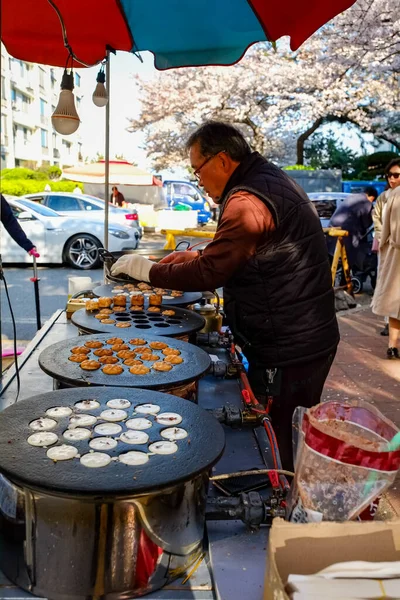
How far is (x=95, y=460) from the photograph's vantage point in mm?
1244

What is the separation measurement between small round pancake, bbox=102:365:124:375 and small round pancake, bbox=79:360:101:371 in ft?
0.10

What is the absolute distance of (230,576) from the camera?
124 centimetres

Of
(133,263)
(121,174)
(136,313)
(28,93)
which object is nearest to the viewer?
(133,263)

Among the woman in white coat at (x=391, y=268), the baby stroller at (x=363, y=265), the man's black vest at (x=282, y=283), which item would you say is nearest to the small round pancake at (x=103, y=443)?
the man's black vest at (x=282, y=283)

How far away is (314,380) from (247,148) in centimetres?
112

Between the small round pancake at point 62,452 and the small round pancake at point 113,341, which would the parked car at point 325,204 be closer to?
the small round pancake at point 113,341

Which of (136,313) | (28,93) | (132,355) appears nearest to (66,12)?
(136,313)

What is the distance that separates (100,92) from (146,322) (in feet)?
7.92

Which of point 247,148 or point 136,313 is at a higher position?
point 247,148

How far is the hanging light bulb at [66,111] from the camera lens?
363cm

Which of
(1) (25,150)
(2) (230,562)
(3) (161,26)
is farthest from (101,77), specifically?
(1) (25,150)

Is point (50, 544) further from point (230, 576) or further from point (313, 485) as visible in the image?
point (313, 485)

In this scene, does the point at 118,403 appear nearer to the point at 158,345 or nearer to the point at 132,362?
the point at 132,362

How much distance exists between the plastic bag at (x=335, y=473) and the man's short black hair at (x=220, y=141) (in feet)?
4.66
